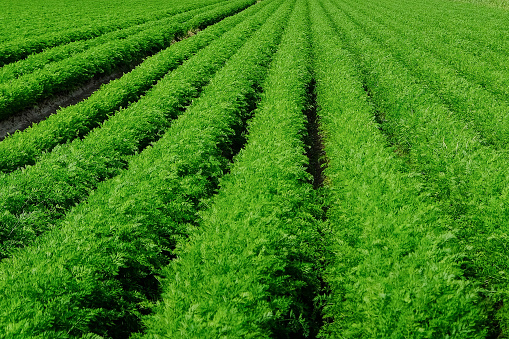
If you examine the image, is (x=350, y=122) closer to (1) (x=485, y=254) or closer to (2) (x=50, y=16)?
(1) (x=485, y=254)

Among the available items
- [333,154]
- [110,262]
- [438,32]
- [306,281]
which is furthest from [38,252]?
[438,32]

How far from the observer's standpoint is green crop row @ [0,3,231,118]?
41.5 feet

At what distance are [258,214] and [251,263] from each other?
3.48 ft

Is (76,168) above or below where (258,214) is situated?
below

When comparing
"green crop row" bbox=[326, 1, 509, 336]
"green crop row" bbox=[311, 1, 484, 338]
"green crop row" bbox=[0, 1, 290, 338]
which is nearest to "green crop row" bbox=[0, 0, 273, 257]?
"green crop row" bbox=[0, 1, 290, 338]

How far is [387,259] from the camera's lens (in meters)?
4.60

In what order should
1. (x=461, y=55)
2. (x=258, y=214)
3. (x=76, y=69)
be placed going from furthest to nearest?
(x=461, y=55), (x=76, y=69), (x=258, y=214)

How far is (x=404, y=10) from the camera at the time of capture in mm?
37500

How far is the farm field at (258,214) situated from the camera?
404 centimetres

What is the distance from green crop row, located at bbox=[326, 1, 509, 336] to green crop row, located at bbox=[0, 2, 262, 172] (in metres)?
9.37

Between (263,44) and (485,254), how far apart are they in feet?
53.8

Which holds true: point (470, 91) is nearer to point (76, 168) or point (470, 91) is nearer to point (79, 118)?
point (76, 168)

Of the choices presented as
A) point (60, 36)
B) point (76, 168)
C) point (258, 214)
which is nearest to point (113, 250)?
point (258, 214)

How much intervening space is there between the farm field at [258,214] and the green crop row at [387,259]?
0.08 feet
